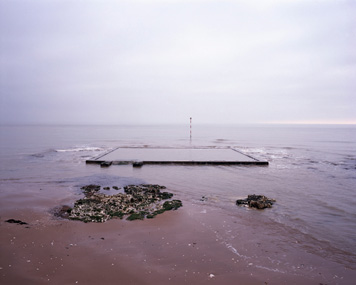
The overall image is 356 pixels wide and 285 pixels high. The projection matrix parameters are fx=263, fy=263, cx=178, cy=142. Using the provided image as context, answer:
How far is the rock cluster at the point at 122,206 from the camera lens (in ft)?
28.7

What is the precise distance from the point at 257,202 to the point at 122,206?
509 cm

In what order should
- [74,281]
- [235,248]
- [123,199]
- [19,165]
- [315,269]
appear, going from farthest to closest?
[19,165], [123,199], [235,248], [315,269], [74,281]

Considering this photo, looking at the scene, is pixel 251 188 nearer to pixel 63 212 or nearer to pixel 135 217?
pixel 135 217

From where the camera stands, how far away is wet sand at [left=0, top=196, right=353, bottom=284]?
17.9ft

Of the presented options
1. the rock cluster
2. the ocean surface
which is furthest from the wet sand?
the ocean surface

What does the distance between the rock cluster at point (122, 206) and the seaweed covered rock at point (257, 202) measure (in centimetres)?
252

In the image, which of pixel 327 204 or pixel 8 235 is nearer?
pixel 8 235

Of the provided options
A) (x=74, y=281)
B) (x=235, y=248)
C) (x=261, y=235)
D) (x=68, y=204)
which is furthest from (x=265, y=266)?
(x=68, y=204)

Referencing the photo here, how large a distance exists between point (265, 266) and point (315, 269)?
1.12 meters

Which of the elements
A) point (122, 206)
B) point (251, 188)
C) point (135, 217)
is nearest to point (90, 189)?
point (122, 206)

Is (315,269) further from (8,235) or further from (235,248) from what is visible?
(8,235)

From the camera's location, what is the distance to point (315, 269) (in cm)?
592

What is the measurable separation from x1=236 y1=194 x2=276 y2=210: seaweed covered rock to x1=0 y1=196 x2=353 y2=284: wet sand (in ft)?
5.21

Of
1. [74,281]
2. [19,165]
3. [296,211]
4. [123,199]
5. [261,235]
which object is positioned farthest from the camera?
[19,165]
